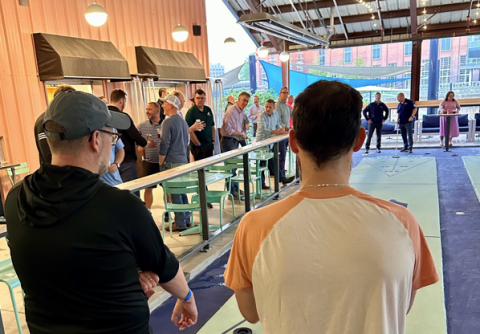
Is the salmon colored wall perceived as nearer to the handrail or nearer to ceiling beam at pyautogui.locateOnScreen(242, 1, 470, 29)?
the handrail

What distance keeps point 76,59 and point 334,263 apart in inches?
242

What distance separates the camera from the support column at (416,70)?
1175 centimetres

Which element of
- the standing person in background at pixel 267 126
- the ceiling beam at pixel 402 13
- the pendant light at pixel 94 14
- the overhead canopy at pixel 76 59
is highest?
the ceiling beam at pixel 402 13

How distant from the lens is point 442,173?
7219 millimetres

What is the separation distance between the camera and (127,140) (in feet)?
13.8

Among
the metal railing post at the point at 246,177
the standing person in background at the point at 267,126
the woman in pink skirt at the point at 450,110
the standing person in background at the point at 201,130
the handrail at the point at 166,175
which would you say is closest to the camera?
the handrail at the point at 166,175

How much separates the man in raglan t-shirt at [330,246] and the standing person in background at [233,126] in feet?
16.5

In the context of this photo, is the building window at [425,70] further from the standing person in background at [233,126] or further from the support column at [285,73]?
the standing person in background at [233,126]

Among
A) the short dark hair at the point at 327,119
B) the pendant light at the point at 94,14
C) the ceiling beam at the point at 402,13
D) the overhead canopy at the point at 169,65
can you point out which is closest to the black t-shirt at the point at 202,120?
the pendant light at the point at 94,14

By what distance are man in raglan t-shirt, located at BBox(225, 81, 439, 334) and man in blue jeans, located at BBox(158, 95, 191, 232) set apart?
3.41 meters

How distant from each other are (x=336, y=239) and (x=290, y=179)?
6111 mm

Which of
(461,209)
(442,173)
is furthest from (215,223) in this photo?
(442,173)

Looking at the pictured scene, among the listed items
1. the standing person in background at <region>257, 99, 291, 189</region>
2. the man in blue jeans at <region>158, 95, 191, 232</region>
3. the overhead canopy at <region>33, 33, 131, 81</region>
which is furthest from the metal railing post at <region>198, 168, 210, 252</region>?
the overhead canopy at <region>33, 33, 131, 81</region>

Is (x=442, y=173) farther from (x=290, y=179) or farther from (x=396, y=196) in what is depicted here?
(x=290, y=179)
